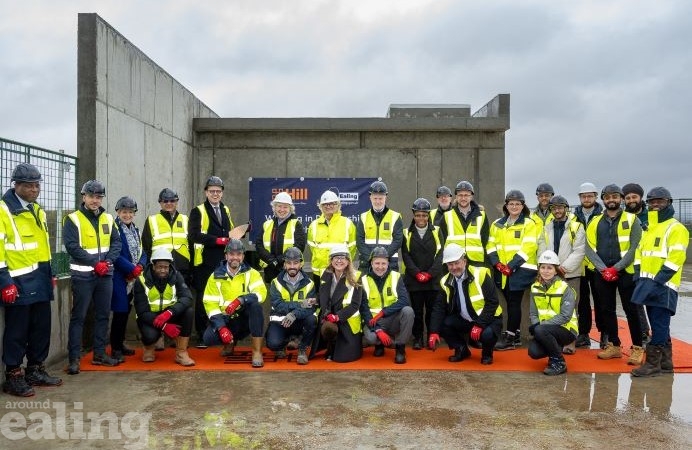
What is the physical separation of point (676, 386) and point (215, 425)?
419cm

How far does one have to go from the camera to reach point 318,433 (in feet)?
14.3

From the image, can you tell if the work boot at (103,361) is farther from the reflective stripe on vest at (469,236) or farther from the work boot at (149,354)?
the reflective stripe on vest at (469,236)

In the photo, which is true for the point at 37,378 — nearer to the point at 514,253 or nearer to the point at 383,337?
the point at 383,337

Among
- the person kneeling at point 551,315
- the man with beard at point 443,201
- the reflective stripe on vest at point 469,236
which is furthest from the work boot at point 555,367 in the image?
the man with beard at point 443,201

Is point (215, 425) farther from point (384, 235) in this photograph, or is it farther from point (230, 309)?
point (384, 235)

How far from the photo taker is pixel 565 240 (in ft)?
23.8

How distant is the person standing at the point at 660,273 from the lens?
19.8 feet

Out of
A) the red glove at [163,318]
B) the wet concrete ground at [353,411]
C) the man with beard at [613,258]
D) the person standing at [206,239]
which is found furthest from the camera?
→ the person standing at [206,239]

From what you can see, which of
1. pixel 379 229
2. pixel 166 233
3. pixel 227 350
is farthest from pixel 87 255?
pixel 379 229

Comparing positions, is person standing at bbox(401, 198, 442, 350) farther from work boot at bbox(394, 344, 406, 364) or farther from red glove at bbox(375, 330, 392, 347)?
red glove at bbox(375, 330, 392, 347)

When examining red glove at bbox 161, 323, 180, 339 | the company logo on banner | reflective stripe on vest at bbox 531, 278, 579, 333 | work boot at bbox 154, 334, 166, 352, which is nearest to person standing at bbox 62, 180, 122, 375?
red glove at bbox 161, 323, 180, 339

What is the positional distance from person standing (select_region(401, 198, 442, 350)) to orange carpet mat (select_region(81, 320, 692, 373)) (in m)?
0.62

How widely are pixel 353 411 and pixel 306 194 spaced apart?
7158 millimetres

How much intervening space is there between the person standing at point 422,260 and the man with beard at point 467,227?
0.69 feet
